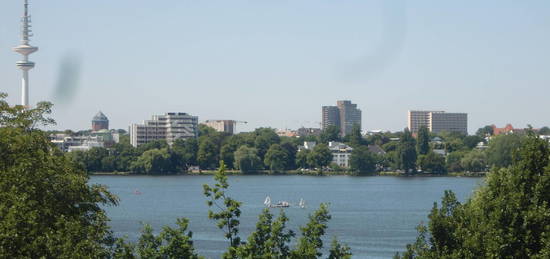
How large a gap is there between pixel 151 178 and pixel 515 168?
4274 inches

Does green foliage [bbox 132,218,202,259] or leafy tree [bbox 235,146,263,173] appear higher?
leafy tree [bbox 235,146,263,173]

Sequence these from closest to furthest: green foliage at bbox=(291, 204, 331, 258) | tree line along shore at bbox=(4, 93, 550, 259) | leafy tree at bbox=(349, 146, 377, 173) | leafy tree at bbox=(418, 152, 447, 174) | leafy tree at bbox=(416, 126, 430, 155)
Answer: green foliage at bbox=(291, 204, 331, 258), tree line along shore at bbox=(4, 93, 550, 259), leafy tree at bbox=(418, 152, 447, 174), leafy tree at bbox=(349, 146, 377, 173), leafy tree at bbox=(416, 126, 430, 155)

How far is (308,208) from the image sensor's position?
70.1 meters

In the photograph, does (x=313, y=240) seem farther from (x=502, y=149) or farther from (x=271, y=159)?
(x=271, y=159)

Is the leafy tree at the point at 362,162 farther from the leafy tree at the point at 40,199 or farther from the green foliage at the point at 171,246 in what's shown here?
the green foliage at the point at 171,246

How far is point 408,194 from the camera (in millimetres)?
88562

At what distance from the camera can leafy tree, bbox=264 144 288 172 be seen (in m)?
138

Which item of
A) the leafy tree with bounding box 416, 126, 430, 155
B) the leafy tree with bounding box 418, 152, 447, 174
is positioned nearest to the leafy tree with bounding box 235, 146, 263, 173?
the leafy tree with bounding box 416, 126, 430, 155

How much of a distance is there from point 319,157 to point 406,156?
13.5 meters

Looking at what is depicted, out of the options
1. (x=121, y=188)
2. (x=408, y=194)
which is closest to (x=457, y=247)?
(x=408, y=194)

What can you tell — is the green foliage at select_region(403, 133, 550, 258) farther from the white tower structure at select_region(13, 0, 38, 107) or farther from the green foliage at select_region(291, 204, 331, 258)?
the white tower structure at select_region(13, 0, 38, 107)

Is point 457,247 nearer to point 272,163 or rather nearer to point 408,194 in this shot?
point 408,194

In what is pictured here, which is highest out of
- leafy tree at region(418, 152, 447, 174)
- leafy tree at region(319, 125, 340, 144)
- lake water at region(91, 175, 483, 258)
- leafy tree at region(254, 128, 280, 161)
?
leafy tree at region(319, 125, 340, 144)

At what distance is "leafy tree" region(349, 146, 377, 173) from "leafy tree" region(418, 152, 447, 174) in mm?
8316
